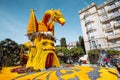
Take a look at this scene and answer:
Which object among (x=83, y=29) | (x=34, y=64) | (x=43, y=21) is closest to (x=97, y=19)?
(x=83, y=29)

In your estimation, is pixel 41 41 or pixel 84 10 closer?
pixel 41 41

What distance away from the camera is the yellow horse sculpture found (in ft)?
53.6

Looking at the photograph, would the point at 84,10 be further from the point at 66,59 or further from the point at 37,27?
the point at 37,27

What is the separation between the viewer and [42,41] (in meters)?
17.0

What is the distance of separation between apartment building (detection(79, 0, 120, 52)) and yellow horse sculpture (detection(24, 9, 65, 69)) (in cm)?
2548

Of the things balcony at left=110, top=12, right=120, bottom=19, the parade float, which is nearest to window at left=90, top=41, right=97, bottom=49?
balcony at left=110, top=12, right=120, bottom=19

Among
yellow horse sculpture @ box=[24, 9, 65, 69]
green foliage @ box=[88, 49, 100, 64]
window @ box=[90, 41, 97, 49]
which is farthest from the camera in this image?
window @ box=[90, 41, 97, 49]

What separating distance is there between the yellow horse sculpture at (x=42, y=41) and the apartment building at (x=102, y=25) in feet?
83.6

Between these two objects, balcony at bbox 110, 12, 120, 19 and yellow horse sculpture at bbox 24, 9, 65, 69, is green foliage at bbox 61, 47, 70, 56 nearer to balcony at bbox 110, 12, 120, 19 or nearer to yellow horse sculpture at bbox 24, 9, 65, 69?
balcony at bbox 110, 12, 120, 19

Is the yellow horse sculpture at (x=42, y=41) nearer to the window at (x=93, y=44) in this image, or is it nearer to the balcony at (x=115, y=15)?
the window at (x=93, y=44)

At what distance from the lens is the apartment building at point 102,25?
4150 cm

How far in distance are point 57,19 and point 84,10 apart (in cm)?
3325

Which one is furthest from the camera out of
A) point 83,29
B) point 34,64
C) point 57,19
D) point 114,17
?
point 83,29

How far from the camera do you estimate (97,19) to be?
149 ft
